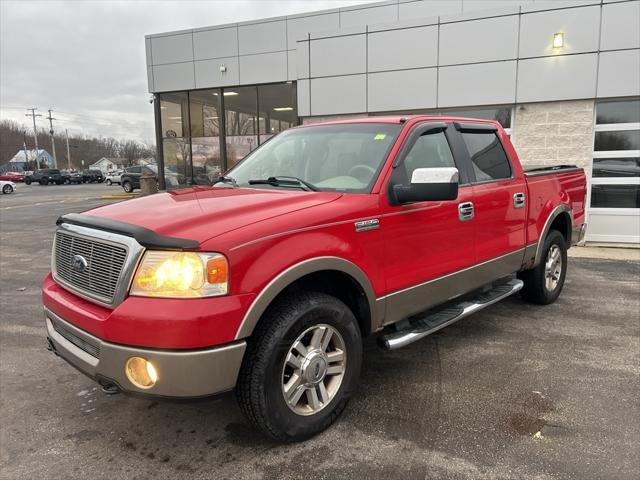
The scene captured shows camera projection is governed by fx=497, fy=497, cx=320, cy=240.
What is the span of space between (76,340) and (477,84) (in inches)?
385

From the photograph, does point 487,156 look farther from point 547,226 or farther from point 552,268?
point 552,268

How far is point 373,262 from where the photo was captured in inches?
125

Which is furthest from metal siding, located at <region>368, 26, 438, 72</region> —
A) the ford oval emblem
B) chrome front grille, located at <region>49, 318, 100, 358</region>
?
chrome front grille, located at <region>49, 318, 100, 358</region>

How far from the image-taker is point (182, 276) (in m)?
2.43

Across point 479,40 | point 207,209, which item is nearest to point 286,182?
point 207,209

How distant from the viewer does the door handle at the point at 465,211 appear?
3.85 meters

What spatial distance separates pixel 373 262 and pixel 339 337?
524 millimetres

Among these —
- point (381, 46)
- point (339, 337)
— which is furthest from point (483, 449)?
point (381, 46)

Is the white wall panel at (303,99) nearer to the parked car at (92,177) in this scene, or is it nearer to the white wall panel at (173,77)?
the white wall panel at (173,77)

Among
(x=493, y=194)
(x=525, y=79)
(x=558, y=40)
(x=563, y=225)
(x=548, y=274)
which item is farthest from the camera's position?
(x=525, y=79)

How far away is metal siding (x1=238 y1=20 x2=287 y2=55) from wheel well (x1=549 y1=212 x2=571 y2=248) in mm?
13265

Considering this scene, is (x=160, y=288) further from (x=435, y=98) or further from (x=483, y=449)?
(x=435, y=98)

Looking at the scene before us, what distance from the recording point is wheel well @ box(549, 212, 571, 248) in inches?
221

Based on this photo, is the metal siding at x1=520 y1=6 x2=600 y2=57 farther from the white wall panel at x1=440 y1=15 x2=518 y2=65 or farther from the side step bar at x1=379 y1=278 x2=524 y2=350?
the side step bar at x1=379 y1=278 x2=524 y2=350
